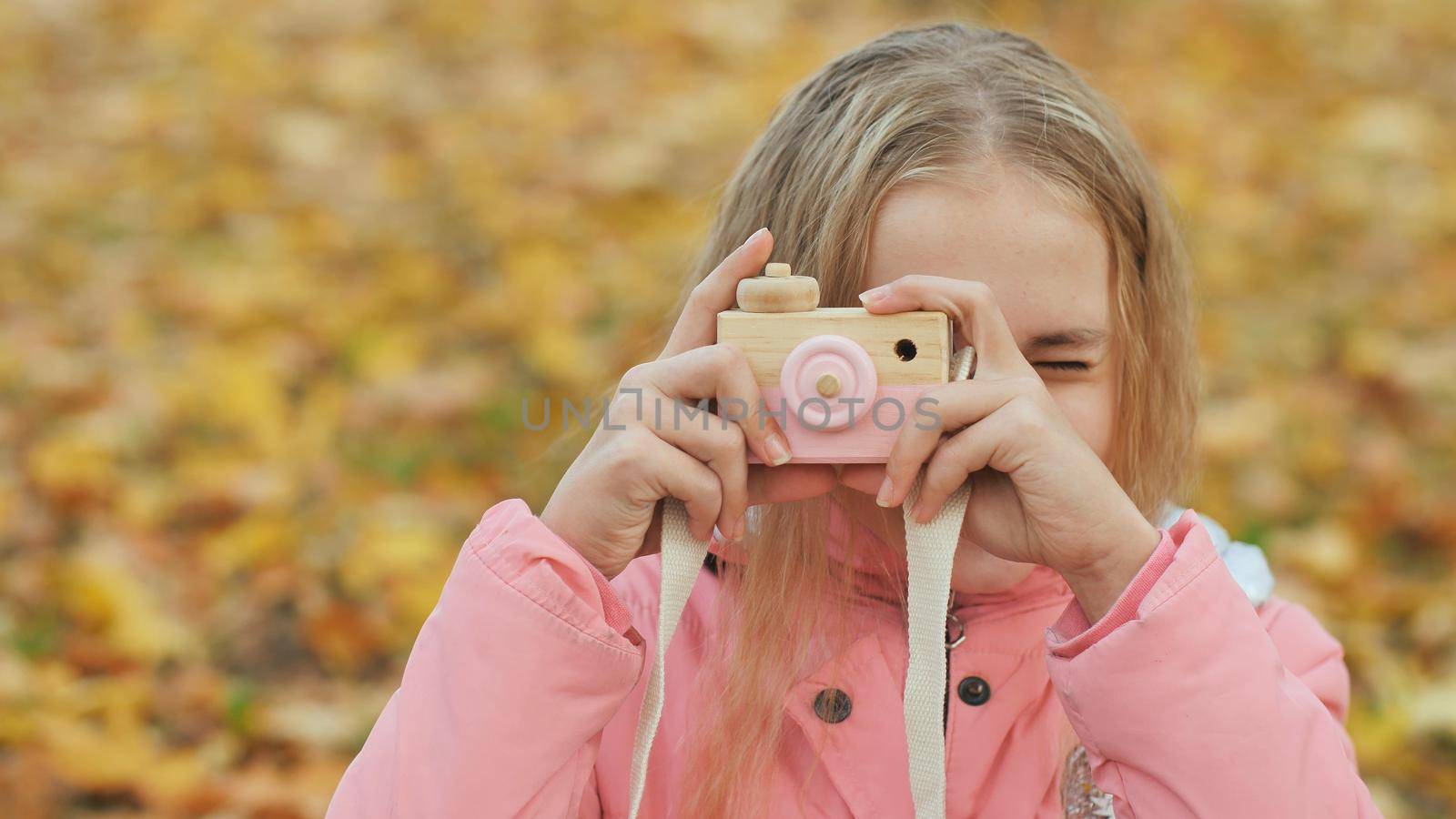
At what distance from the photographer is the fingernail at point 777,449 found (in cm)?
131

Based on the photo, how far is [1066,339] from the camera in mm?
1510

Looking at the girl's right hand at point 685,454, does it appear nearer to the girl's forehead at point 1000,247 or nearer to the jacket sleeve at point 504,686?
the jacket sleeve at point 504,686

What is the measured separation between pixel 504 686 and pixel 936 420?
0.48 m

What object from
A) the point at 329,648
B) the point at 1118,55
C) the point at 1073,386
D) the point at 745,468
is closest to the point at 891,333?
the point at 745,468

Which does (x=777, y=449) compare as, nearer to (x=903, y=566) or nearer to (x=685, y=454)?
(x=685, y=454)

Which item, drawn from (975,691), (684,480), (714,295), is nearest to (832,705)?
(975,691)

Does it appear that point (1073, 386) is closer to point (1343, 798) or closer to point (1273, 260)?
point (1343, 798)

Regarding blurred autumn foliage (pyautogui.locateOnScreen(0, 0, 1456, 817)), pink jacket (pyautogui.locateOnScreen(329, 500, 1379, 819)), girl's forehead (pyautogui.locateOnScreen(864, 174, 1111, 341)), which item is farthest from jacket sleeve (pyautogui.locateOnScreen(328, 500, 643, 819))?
blurred autumn foliage (pyautogui.locateOnScreen(0, 0, 1456, 817))

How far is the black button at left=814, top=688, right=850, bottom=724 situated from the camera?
1.59 m

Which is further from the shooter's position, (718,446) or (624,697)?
(624,697)

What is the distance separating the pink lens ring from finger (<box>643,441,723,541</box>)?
13cm

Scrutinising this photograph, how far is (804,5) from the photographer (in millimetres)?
5363

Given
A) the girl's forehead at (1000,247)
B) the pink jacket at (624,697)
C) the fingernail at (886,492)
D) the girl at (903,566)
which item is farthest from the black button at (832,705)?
the girl's forehead at (1000,247)

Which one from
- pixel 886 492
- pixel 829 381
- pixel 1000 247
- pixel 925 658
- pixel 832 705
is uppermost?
pixel 1000 247
